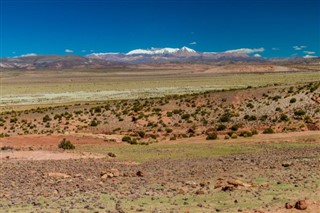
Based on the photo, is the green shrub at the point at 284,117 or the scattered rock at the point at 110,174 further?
the green shrub at the point at 284,117

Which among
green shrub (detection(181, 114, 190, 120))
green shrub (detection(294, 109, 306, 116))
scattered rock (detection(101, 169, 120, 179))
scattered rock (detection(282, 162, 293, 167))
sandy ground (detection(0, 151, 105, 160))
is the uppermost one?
scattered rock (detection(282, 162, 293, 167))

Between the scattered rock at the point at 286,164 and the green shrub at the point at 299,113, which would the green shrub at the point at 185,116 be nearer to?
the green shrub at the point at 299,113

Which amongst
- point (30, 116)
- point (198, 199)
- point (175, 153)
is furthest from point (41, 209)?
point (30, 116)

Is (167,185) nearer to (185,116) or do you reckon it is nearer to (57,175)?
(57,175)

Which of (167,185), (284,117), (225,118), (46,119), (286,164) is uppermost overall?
(286,164)

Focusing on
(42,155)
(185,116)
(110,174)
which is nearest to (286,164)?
(110,174)

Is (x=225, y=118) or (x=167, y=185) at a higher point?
(x=167, y=185)

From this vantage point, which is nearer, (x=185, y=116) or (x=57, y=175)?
(x=57, y=175)

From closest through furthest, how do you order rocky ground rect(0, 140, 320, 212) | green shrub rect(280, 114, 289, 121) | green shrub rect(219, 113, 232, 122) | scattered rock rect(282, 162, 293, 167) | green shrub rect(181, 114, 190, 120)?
rocky ground rect(0, 140, 320, 212) < scattered rock rect(282, 162, 293, 167) < green shrub rect(280, 114, 289, 121) < green shrub rect(219, 113, 232, 122) < green shrub rect(181, 114, 190, 120)

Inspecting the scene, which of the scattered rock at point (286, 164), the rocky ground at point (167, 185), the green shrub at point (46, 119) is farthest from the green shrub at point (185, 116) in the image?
the scattered rock at point (286, 164)

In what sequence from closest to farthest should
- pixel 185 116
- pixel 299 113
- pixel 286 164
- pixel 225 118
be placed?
pixel 286 164, pixel 299 113, pixel 225 118, pixel 185 116

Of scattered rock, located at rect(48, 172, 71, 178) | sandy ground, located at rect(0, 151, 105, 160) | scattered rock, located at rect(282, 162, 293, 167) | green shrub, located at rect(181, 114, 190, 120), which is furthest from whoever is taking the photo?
green shrub, located at rect(181, 114, 190, 120)

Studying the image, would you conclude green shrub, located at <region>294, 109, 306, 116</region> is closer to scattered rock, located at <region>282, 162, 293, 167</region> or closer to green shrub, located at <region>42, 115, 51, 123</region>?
green shrub, located at <region>42, 115, 51, 123</region>

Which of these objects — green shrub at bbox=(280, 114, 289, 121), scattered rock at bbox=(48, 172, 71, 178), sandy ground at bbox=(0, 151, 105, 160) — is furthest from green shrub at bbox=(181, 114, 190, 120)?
scattered rock at bbox=(48, 172, 71, 178)
